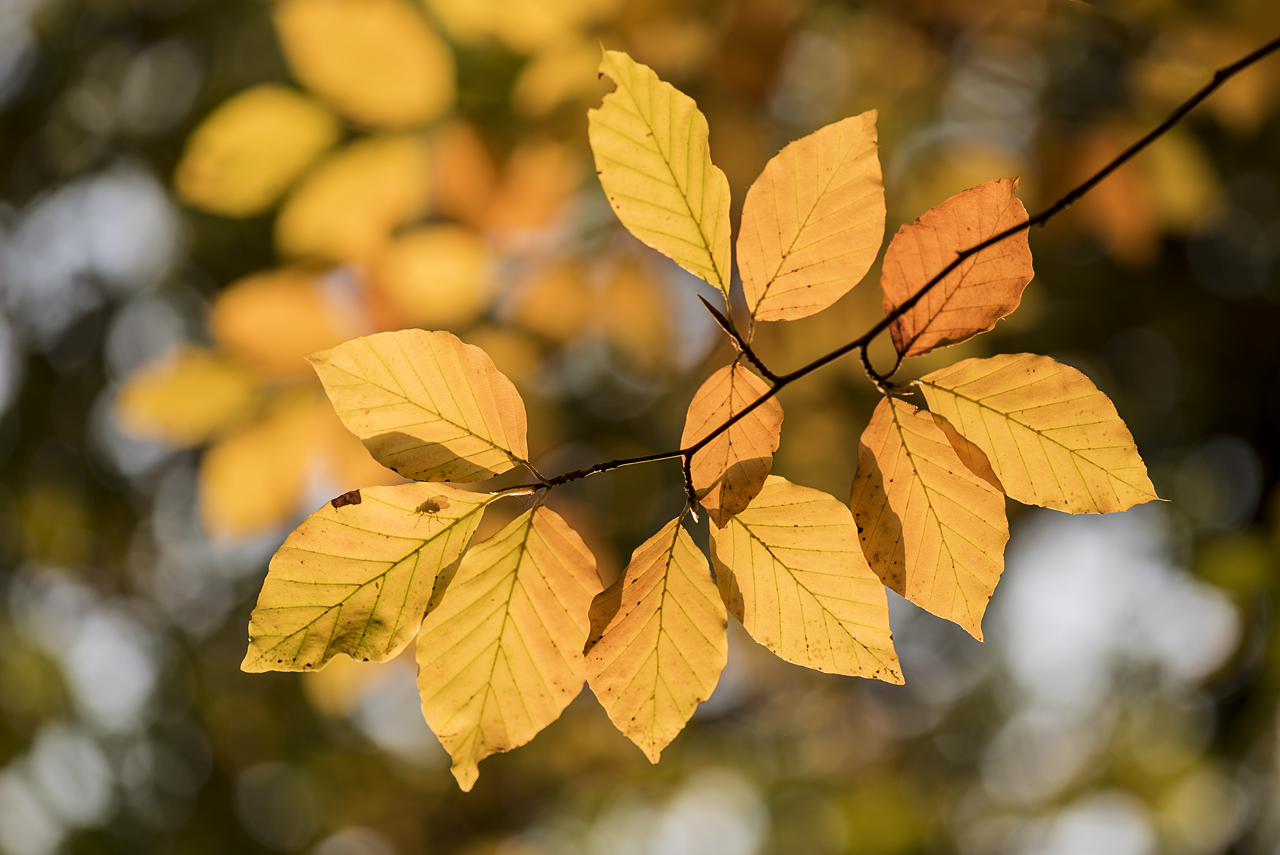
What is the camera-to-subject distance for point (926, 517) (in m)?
0.43

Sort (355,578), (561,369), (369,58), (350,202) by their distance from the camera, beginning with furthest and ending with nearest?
(561,369) → (350,202) → (369,58) → (355,578)

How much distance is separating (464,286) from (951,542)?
101 centimetres

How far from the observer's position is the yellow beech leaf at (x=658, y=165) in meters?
0.39

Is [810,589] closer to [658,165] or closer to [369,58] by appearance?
[658,165]

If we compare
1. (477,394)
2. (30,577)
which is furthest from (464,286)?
(30,577)

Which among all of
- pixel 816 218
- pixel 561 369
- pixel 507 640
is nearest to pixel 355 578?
pixel 507 640

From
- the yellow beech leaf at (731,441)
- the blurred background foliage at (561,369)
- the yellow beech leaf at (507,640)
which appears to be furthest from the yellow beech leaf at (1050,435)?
the blurred background foliage at (561,369)

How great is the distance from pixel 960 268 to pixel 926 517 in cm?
15

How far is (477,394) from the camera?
1.34 feet

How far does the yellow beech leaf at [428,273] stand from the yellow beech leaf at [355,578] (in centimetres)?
87

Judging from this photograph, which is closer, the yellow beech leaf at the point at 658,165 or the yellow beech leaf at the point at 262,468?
the yellow beech leaf at the point at 658,165

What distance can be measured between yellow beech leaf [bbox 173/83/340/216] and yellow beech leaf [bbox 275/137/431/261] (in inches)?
1.4

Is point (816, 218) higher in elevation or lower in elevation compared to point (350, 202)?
higher

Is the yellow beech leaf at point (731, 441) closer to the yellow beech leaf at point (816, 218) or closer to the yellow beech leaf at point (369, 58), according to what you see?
the yellow beech leaf at point (816, 218)
